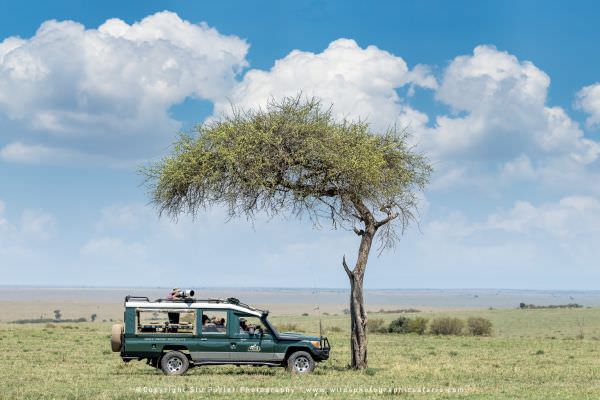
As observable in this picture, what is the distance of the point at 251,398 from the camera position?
20.0 meters

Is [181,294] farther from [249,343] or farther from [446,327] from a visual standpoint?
[446,327]

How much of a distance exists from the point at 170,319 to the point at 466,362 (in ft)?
44.2

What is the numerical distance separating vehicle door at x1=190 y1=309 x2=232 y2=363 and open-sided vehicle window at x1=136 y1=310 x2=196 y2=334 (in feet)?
0.94

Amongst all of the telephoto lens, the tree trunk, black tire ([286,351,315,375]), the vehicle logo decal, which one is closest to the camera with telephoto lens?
the telephoto lens

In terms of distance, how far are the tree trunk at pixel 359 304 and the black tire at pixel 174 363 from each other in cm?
647

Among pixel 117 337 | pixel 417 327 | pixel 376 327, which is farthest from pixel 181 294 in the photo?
pixel 376 327

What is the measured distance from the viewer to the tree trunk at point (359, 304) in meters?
29.6

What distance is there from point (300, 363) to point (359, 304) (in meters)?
3.80

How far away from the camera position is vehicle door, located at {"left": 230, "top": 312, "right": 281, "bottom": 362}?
2633 cm

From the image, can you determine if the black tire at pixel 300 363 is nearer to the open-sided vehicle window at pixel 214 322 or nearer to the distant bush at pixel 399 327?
the open-sided vehicle window at pixel 214 322

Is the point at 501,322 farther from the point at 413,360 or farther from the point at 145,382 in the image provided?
the point at 145,382

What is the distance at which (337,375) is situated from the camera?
88.3 ft

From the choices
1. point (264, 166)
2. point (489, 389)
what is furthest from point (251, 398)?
point (264, 166)

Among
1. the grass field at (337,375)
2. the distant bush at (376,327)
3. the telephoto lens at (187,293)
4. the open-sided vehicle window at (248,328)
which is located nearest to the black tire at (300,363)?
the grass field at (337,375)
